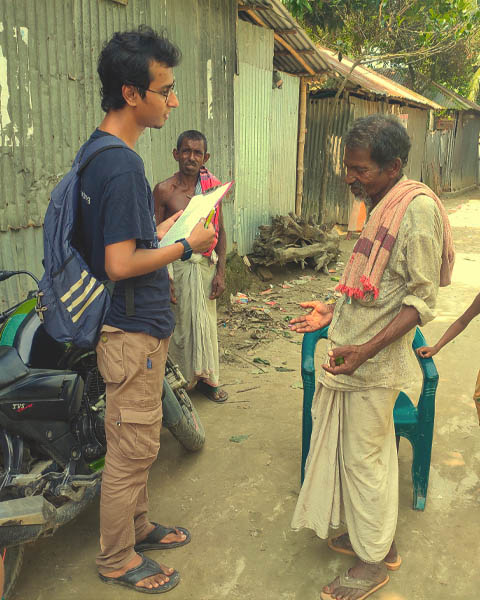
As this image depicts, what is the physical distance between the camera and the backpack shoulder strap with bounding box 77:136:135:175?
1.87 meters

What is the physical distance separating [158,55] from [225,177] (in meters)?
4.88

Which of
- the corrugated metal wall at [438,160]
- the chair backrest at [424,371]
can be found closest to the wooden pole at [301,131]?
the chair backrest at [424,371]

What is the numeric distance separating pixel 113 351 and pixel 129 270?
37cm

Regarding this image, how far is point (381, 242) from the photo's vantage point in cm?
203

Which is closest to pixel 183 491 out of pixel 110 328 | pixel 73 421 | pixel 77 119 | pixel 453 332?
pixel 73 421

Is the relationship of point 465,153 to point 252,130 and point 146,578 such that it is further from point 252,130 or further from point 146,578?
point 146,578

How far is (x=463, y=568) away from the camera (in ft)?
8.12

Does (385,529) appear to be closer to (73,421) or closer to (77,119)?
Result: (73,421)

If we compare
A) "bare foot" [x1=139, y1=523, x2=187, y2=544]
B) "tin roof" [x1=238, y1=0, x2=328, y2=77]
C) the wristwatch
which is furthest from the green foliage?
"bare foot" [x1=139, y1=523, x2=187, y2=544]

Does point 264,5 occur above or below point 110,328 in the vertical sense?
above

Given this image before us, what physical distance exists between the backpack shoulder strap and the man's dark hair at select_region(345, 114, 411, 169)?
2.84 feet

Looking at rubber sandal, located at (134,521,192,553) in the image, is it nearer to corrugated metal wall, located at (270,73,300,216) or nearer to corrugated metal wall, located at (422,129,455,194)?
corrugated metal wall, located at (270,73,300,216)

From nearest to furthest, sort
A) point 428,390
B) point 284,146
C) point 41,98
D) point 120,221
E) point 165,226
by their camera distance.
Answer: point 120,221
point 165,226
point 428,390
point 41,98
point 284,146

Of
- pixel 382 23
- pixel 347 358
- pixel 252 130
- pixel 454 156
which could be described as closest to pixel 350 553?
pixel 347 358
